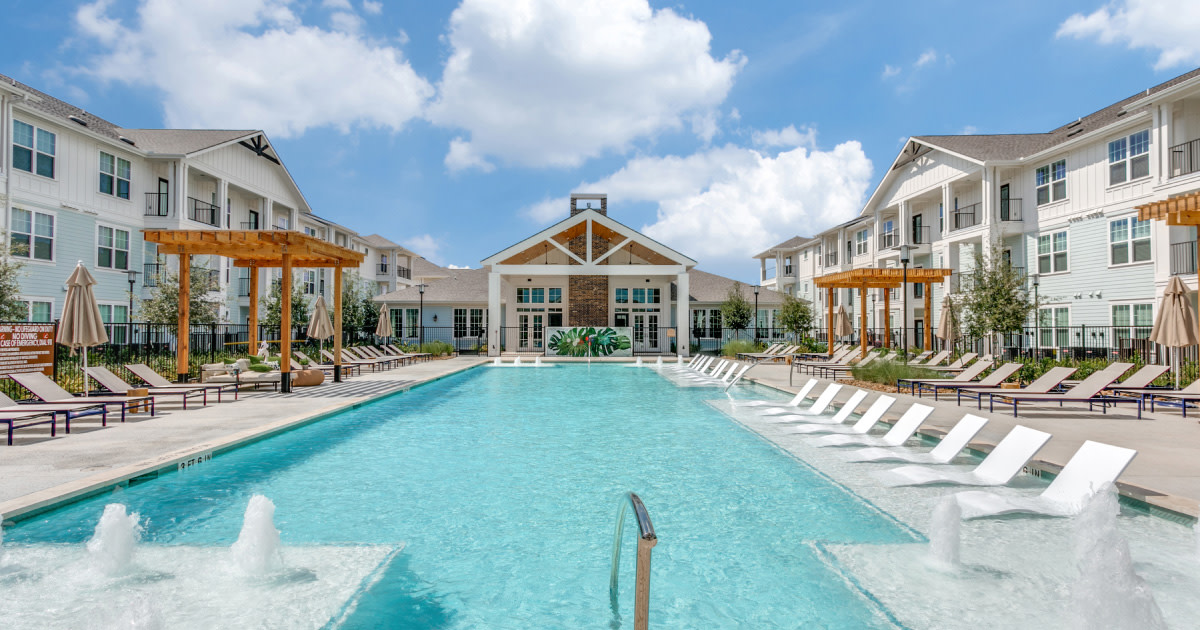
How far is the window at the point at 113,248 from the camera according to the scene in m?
21.7

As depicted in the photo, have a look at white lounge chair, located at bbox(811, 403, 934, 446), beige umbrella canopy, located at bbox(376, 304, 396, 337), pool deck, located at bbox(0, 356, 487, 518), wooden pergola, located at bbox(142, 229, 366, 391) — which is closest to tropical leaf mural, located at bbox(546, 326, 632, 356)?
beige umbrella canopy, located at bbox(376, 304, 396, 337)

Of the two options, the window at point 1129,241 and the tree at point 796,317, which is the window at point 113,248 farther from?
the window at point 1129,241

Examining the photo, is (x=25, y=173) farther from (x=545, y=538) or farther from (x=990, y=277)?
(x=990, y=277)

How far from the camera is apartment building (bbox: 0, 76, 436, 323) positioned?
18.6 m

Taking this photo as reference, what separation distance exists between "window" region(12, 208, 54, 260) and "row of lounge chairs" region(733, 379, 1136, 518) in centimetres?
2209

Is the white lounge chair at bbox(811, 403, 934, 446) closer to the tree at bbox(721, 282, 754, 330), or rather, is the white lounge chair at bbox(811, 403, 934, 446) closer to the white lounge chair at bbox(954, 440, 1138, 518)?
the white lounge chair at bbox(954, 440, 1138, 518)

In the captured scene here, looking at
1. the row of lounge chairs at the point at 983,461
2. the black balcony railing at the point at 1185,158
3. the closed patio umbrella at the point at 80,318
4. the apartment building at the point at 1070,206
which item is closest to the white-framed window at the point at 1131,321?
the apartment building at the point at 1070,206

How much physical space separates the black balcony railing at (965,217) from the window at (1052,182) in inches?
107

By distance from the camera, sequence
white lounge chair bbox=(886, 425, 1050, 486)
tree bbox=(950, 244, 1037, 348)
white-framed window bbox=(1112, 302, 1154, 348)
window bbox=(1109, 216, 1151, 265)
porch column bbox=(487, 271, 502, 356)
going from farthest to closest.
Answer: porch column bbox=(487, 271, 502, 356) → window bbox=(1109, 216, 1151, 265) → white-framed window bbox=(1112, 302, 1154, 348) → tree bbox=(950, 244, 1037, 348) → white lounge chair bbox=(886, 425, 1050, 486)

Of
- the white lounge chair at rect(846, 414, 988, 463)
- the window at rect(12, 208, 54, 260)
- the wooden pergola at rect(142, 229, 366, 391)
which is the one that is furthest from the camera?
the window at rect(12, 208, 54, 260)

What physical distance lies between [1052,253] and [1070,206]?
1.80 m

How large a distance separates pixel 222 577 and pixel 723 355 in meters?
27.6

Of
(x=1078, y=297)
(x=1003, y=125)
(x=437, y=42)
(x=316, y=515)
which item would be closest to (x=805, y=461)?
(x=316, y=515)

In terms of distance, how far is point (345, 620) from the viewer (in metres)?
3.40
